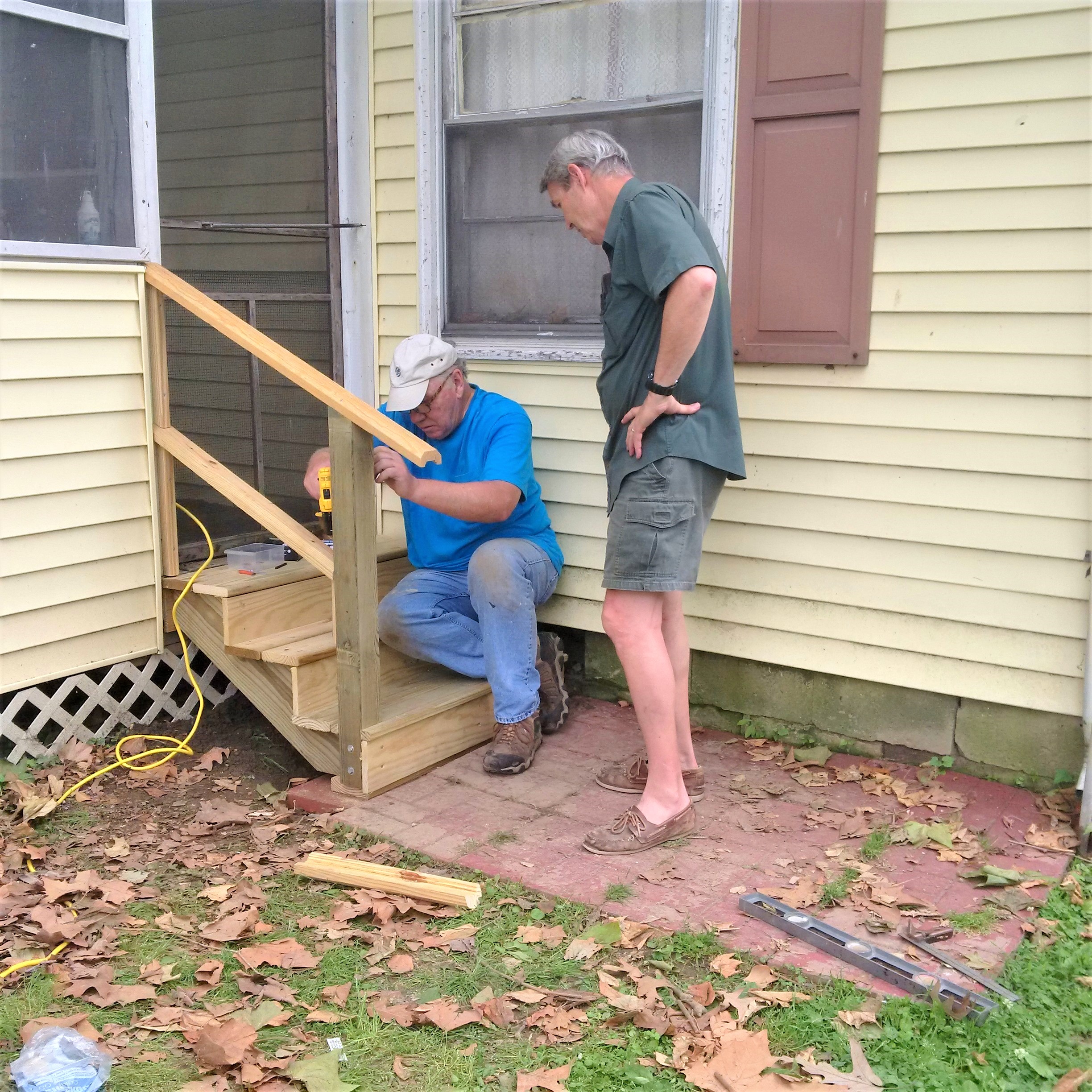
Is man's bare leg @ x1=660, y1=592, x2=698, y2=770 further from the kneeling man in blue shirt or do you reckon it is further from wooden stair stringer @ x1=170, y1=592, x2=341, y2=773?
wooden stair stringer @ x1=170, y1=592, x2=341, y2=773

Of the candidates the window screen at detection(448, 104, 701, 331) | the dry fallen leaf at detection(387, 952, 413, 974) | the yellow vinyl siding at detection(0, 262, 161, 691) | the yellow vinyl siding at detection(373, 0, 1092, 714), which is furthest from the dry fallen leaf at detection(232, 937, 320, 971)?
the window screen at detection(448, 104, 701, 331)

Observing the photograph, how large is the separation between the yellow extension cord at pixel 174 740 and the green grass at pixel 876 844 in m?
2.36

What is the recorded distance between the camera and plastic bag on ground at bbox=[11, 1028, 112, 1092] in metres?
2.33

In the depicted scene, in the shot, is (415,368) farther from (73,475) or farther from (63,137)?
(63,137)

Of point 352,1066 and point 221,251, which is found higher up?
point 221,251

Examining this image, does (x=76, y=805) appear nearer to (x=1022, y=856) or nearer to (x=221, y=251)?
(x=221, y=251)

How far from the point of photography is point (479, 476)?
415 centimetres

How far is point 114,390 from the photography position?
13.1 ft

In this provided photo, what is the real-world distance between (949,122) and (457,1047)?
9.72ft

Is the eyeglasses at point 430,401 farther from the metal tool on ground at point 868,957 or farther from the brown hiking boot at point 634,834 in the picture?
the metal tool on ground at point 868,957

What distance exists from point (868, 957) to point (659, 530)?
124 centimetres

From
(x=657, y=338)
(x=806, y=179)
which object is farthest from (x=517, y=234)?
(x=657, y=338)

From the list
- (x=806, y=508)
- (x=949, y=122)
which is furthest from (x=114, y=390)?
(x=949, y=122)

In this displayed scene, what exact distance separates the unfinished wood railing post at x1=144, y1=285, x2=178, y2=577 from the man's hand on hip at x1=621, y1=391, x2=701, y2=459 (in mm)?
1797
